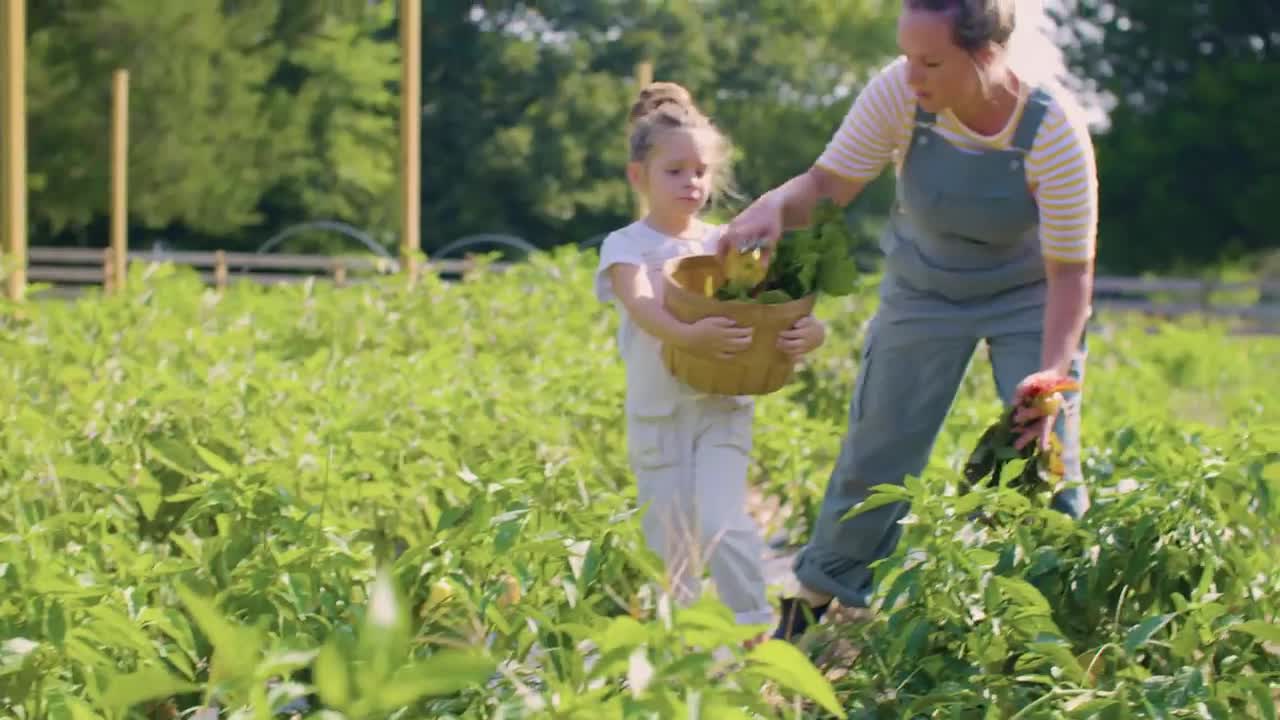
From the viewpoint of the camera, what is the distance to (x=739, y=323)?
3.42 meters

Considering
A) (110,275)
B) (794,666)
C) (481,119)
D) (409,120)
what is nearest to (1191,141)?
(481,119)

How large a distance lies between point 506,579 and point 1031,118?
1.37m

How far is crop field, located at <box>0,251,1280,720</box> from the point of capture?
177 centimetres

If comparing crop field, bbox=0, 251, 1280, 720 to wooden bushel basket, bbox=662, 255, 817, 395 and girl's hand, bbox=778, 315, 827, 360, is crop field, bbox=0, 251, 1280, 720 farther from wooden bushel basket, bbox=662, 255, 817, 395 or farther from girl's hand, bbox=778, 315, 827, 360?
girl's hand, bbox=778, 315, 827, 360

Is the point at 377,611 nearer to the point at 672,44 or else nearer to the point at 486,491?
the point at 486,491

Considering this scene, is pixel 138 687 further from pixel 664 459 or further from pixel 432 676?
pixel 664 459

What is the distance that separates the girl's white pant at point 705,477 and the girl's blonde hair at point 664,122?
23.4 inches

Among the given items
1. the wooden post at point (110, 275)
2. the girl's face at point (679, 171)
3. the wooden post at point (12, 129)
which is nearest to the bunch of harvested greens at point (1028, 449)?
the girl's face at point (679, 171)

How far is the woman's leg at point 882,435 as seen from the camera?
3803 mm

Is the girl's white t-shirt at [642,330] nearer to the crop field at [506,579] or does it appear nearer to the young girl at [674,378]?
the young girl at [674,378]

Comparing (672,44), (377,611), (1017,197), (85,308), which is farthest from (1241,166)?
(377,611)

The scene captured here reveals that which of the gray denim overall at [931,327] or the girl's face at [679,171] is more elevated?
the girl's face at [679,171]

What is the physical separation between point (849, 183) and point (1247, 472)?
1.17 m

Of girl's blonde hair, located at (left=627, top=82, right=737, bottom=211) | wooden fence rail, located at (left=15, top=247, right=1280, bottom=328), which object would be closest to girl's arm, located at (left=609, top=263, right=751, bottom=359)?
girl's blonde hair, located at (left=627, top=82, right=737, bottom=211)
